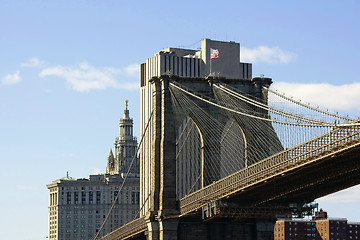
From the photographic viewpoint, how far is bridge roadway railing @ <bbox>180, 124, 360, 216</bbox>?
6912cm

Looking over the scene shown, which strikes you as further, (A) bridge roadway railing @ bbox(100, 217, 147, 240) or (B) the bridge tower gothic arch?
(A) bridge roadway railing @ bbox(100, 217, 147, 240)

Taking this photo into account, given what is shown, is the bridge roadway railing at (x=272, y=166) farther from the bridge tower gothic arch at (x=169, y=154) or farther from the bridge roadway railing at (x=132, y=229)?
the bridge roadway railing at (x=132, y=229)

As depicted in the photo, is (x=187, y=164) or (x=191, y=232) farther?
(x=187, y=164)

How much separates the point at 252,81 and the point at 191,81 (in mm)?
5873

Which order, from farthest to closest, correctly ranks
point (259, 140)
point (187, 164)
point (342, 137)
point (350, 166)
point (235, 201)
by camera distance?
point (187, 164) < point (259, 140) < point (235, 201) < point (350, 166) < point (342, 137)

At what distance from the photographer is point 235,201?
8831 centimetres

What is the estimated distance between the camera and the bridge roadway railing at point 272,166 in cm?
6912

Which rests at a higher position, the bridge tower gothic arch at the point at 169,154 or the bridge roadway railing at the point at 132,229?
the bridge tower gothic arch at the point at 169,154

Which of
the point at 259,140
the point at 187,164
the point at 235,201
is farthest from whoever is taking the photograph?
the point at 187,164

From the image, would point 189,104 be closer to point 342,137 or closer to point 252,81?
point 252,81

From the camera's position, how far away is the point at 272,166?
77.8 m

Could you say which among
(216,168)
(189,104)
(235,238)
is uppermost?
(189,104)

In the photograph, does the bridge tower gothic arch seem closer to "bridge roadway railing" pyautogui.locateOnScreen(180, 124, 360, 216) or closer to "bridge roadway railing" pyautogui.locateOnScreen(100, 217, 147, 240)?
"bridge roadway railing" pyautogui.locateOnScreen(180, 124, 360, 216)

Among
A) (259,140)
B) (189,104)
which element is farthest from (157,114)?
(259,140)
